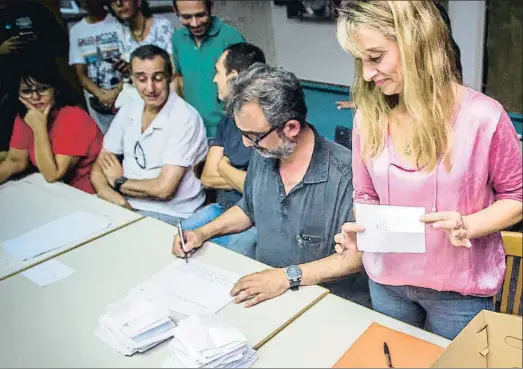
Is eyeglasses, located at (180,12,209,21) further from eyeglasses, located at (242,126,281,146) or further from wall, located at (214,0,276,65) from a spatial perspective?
eyeglasses, located at (242,126,281,146)

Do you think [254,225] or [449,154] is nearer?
[449,154]

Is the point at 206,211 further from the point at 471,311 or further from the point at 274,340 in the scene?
the point at 471,311

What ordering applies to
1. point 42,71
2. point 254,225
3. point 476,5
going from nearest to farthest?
1. point 476,5
2. point 254,225
3. point 42,71

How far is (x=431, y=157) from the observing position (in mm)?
1130

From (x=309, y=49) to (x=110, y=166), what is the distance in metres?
1.09

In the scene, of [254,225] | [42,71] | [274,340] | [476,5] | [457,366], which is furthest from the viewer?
[42,71]

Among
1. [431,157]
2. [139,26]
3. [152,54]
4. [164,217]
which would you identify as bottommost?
[164,217]

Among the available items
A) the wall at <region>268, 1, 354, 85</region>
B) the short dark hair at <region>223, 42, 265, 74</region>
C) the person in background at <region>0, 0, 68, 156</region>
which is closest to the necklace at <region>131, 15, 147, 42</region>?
the person in background at <region>0, 0, 68, 156</region>

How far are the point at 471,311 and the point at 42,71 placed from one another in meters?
1.86

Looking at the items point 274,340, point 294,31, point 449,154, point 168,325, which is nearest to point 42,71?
point 294,31

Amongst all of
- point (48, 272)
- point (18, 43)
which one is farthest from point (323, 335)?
point (18, 43)

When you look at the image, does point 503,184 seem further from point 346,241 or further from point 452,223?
point 346,241

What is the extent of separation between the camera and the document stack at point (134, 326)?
1216mm

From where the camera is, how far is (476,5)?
1.58 m
